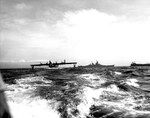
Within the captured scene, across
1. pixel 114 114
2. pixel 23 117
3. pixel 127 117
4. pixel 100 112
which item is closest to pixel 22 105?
pixel 23 117

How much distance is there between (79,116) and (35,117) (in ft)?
5.64

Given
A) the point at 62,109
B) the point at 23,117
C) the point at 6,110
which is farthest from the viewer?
the point at 62,109

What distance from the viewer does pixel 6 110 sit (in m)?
1.94

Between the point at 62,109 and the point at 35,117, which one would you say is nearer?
the point at 35,117

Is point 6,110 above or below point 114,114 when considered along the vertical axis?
above

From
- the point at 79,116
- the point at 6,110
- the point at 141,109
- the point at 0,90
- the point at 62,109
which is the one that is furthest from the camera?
the point at 141,109

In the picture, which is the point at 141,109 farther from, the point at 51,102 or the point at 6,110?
the point at 6,110

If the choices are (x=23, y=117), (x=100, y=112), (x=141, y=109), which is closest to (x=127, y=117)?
(x=100, y=112)

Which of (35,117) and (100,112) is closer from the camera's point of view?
(35,117)

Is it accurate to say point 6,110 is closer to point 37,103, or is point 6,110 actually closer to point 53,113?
point 53,113

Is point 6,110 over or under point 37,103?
over

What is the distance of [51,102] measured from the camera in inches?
301

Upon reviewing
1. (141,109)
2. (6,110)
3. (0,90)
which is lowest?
(141,109)

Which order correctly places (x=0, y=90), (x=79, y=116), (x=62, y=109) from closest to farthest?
(x=0, y=90) < (x=79, y=116) < (x=62, y=109)
